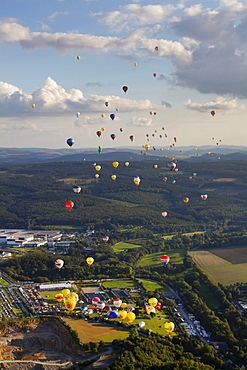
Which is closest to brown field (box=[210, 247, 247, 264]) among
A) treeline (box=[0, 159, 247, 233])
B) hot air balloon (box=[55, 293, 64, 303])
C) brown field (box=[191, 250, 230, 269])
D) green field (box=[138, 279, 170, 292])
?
brown field (box=[191, 250, 230, 269])

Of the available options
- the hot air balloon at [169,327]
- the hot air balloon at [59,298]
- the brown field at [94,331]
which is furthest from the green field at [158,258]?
the brown field at [94,331]

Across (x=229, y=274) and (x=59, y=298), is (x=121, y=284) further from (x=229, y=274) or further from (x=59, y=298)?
(x=229, y=274)

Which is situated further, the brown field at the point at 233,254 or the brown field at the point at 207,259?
the brown field at the point at 233,254

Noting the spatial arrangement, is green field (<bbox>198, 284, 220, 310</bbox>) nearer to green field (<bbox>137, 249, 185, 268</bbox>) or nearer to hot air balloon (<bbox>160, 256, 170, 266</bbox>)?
hot air balloon (<bbox>160, 256, 170, 266</bbox>)

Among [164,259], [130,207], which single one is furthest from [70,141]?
[130,207]

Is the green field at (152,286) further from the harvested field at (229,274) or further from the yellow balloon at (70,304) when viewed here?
the yellow balloon at (70,304)
